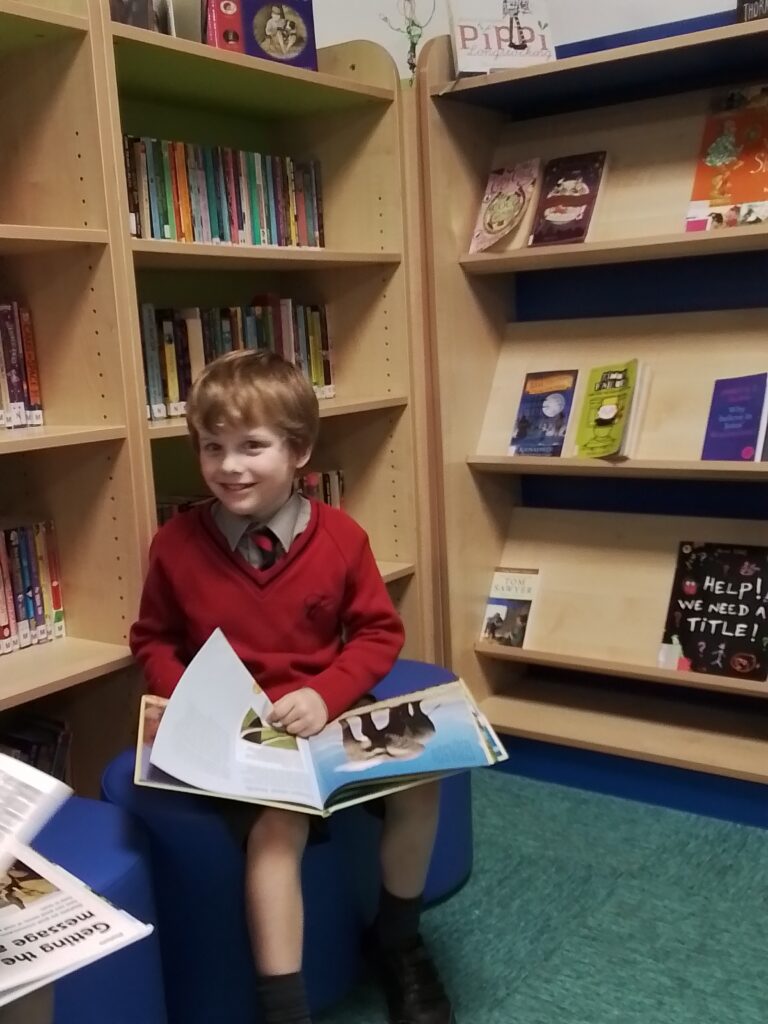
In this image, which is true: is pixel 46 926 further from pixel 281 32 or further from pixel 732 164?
pixel 732 164

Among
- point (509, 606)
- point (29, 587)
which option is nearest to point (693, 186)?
point (509, 606)

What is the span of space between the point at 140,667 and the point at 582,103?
4.93ft

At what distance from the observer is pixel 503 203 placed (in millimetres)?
2248

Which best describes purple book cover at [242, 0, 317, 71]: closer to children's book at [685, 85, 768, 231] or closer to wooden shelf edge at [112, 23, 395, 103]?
wooden shelf edge at [112, 23, 395, 103]

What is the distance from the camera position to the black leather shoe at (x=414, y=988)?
149cm

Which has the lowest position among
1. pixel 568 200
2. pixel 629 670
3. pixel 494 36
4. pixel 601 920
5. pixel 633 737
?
pixel 601 920

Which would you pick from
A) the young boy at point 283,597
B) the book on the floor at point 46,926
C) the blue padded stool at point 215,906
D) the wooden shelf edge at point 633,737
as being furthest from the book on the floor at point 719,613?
the book on the floor at point 46,926

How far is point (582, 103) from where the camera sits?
2.26 metres

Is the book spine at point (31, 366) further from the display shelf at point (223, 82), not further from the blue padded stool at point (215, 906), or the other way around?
the blue padded stool at point (215, 906)

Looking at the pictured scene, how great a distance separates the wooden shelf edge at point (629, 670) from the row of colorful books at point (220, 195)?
3.23ft

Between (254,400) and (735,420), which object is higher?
(254,400)

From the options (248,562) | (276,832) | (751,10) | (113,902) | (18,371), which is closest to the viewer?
(113,902)

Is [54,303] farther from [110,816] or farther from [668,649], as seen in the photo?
[668,649]

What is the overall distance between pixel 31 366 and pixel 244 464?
473mm
